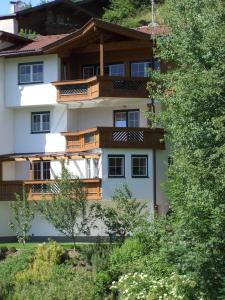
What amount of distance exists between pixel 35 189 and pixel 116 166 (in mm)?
4993

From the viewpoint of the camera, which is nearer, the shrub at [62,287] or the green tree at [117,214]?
the shrub at [62,287]

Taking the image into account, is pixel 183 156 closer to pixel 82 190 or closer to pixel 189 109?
pixel 189 109

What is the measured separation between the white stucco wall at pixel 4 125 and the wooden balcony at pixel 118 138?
17.5 feet

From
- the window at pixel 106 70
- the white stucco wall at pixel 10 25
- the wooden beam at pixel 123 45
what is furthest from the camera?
the white stucco wall at pixel 10 25

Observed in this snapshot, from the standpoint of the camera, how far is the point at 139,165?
3988cm

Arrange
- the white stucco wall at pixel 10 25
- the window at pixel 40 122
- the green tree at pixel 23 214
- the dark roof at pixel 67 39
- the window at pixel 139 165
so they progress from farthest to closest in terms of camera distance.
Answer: the white stucco wall at pixel 10 25 < the window at pixel 40 122 < the dark roof at pixel 67 39 < the window at pixel 139 165 < the green tree at pixel 23 214

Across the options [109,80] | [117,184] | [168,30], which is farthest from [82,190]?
[168,30]

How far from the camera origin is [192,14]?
65.1 ft

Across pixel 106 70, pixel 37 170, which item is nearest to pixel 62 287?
pixel 37 170

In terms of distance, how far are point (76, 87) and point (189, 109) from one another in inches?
891

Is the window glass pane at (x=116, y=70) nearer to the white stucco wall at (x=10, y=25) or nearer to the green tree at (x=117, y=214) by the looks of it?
the green tree at (x=117, y=214)

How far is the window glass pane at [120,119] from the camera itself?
42.5 metres

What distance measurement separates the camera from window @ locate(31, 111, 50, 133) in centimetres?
4312

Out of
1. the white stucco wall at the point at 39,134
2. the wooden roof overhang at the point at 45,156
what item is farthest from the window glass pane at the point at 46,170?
the white stucco wall at the point at 39,134
